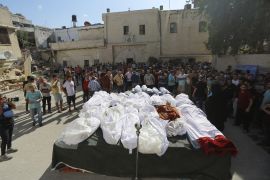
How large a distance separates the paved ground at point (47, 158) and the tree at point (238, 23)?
6367mm

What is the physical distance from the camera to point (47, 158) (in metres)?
6.71

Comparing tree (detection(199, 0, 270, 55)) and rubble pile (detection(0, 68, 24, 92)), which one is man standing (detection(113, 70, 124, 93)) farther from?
rubble pile (detection(0, 68, 24, 92))

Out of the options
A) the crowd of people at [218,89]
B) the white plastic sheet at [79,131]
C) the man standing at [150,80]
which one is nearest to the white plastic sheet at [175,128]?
the white plastic sheet at [79,131]

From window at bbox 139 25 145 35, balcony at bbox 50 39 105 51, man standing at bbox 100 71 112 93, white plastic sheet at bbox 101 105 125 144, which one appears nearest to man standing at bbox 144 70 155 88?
man standing at bbox 100 71 112 93

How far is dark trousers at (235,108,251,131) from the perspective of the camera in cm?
851

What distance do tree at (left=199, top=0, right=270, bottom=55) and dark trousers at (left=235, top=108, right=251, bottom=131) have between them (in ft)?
19.1

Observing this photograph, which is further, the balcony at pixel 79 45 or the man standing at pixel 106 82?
the balcony at pixel 79 45

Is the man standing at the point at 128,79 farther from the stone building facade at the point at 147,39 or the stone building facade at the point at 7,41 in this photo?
the stone building facade at the point at 147,39

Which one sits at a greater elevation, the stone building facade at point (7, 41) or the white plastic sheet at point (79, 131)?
the stone building facade at point (7, 41)

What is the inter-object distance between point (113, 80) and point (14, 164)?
8146 mm

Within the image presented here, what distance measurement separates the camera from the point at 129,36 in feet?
98.1

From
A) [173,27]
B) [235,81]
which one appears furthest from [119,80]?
[173,27]

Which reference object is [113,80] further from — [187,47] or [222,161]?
[187,47]

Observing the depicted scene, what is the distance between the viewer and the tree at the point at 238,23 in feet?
41.4
